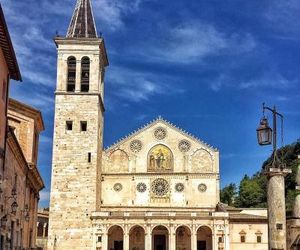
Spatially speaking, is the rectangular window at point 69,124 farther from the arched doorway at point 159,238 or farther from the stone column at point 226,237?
the stone column at point 226,237

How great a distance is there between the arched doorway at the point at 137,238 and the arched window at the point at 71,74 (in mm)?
14344

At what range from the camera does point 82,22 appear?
54.1 metres

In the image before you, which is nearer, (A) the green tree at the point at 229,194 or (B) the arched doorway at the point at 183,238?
(B) the arched doorway at the point at 183,238

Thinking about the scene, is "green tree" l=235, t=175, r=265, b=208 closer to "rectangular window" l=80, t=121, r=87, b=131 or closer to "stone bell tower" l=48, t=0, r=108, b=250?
"stone bell tower" l=48, t=0, r=108, b=250

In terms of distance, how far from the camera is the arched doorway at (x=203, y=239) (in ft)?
171

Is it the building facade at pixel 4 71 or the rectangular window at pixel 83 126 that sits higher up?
the rectangular window at pixel 83 126

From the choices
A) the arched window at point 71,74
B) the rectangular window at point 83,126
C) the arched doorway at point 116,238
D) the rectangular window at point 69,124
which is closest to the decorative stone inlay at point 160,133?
the rectangular window at point 83,126

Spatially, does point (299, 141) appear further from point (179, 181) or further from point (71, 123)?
point (71, 123)

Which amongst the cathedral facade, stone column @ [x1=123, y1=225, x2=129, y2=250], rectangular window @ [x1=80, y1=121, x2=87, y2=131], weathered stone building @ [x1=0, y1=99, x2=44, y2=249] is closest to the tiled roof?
weathered stone building @ [x1=0, y1=99, x2=44, y2=249]

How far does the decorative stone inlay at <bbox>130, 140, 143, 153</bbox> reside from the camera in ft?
181

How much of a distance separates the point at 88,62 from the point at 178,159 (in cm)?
1280

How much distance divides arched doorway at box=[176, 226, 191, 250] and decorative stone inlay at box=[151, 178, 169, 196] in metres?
3.95

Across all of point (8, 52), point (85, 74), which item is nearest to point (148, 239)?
point (85, 74)

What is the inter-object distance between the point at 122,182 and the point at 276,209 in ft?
146
